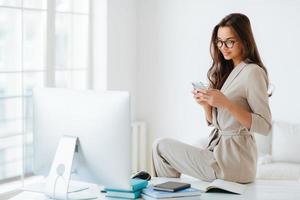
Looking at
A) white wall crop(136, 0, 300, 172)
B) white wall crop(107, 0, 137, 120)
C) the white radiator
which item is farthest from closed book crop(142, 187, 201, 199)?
the white radiator

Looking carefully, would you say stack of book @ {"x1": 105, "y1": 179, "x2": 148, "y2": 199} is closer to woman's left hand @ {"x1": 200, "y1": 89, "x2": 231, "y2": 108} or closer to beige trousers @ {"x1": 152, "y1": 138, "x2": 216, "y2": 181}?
beige trousers @ {"x1": 152, "y1": 138, "x2": 216, "y2": 181}

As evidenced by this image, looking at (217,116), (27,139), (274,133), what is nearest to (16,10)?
(27,139)

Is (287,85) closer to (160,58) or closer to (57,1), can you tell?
(160,58)

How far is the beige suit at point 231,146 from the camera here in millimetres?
2836

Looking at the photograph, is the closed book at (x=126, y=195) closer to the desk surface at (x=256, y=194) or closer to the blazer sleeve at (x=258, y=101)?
the desk surface at (x=256, y=194)

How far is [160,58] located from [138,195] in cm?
291

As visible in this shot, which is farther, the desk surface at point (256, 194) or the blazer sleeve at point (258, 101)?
the blazer sleeve at point (258, 101)

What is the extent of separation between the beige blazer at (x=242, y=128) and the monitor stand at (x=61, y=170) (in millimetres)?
812

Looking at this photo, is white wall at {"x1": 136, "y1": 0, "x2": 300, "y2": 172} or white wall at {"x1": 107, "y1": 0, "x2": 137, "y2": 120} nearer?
white wall at {"x1": 136, "y1": 0, "x2": 300, "y2": 172}

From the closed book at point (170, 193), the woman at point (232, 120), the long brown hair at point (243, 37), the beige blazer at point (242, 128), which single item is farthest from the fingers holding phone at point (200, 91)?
the closed book at point (170, 193)

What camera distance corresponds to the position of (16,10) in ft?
13.4

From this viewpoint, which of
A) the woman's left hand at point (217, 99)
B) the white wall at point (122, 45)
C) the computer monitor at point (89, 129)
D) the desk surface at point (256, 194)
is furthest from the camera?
the white wall at point (122, 45)

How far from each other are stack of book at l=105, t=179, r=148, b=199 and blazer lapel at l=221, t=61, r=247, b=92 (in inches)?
29.7

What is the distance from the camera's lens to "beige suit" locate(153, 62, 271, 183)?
284 cm
